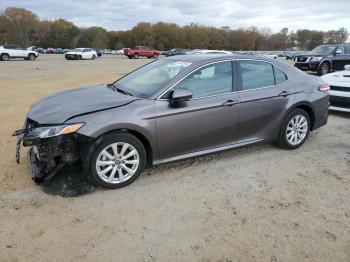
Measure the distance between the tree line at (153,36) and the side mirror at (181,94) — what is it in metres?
110

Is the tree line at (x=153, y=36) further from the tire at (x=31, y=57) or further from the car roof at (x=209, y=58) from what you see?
the car roof at (x=209, y=58)

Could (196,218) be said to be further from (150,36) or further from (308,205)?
(150,36)

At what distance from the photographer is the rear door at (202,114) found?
444 cm

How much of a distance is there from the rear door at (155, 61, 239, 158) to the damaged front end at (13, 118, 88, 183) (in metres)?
1.00

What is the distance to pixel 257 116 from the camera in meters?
5.16

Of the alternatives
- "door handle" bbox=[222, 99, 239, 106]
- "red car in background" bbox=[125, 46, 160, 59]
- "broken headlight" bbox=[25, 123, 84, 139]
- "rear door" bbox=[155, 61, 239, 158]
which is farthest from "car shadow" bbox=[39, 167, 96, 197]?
"red car in background" bbox=[125, 46, 160, 59]

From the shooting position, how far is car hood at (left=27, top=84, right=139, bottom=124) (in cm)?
411

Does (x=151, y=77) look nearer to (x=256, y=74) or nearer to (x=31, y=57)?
(x=256, y=74)

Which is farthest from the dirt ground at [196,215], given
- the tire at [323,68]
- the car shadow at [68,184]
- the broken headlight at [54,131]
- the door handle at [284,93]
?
the tire at [323,68]

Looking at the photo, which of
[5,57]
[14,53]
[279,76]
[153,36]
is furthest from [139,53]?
[153,36]

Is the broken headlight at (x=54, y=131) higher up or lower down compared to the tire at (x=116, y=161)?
higher up

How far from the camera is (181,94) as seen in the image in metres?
4.35

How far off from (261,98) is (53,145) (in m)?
2.93

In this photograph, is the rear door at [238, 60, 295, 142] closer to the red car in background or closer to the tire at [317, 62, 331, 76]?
the tire at [317, 62, 331, 76]
